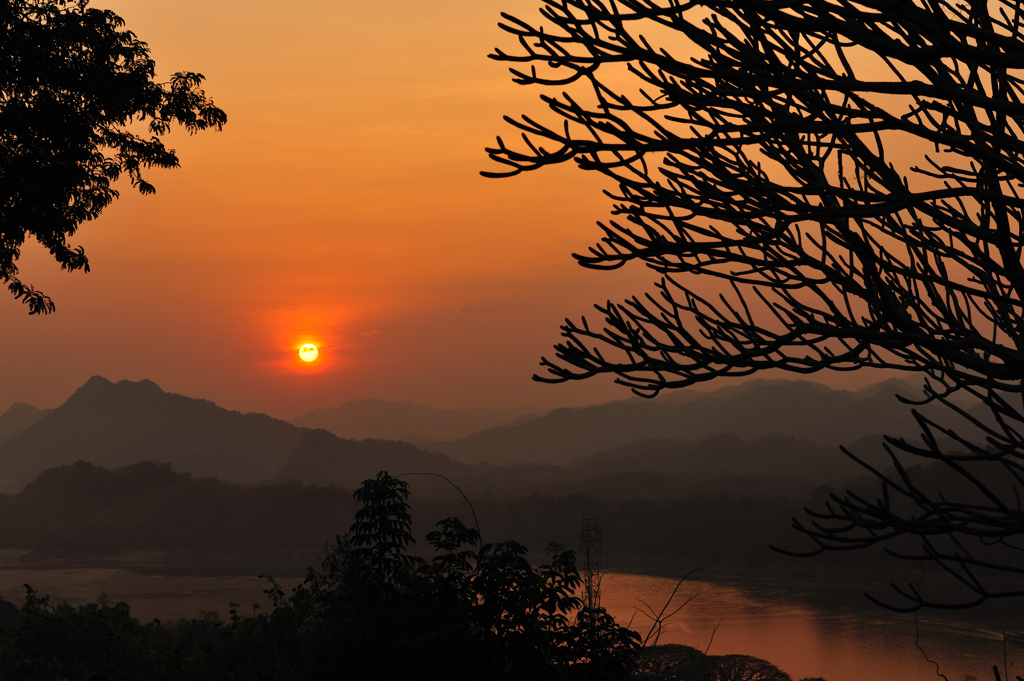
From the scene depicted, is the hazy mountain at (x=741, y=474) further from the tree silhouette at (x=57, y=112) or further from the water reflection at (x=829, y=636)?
the tree silhouette at (x=57, y=112)

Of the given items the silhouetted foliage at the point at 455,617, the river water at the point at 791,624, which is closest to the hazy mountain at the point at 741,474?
the river water at the point at 791,624

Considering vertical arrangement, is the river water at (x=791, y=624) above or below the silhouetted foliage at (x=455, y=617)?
below

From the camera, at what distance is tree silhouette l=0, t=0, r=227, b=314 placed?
35.1ft

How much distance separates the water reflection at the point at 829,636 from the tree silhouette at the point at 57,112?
29768mm

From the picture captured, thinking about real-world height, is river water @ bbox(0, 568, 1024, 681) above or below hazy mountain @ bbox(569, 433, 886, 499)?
below

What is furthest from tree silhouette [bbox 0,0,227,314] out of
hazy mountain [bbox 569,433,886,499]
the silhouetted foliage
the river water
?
hazy mountain [bbox 569,433,886,499]

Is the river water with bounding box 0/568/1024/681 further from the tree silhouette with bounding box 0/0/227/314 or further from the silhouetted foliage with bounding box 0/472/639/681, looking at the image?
the tree silhouette with bounding box 0/0/227/314

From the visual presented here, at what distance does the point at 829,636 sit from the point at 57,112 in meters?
56.0

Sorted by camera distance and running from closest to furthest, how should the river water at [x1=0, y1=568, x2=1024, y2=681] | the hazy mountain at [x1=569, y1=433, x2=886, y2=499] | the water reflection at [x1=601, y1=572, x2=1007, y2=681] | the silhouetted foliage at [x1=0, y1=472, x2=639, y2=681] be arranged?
1. the silhouetted foliage at [x1=0, y1=472, x2=639, y2=681]
2. the water reflection at [x1=601, y1=572, x2=1007, y2=681]
3. the river water at [x1=0, y1=568, x2=1024, y2=681]
4. the hazy mountain at [x1=569, y1=433, x2=886, y2=499]

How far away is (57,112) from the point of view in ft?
35.9

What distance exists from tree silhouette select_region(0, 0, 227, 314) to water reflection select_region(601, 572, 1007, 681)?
29.8 metres

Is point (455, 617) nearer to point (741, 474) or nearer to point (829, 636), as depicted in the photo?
point (829, 636)

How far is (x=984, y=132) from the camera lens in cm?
335

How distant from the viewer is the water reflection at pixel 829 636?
1802 inches
